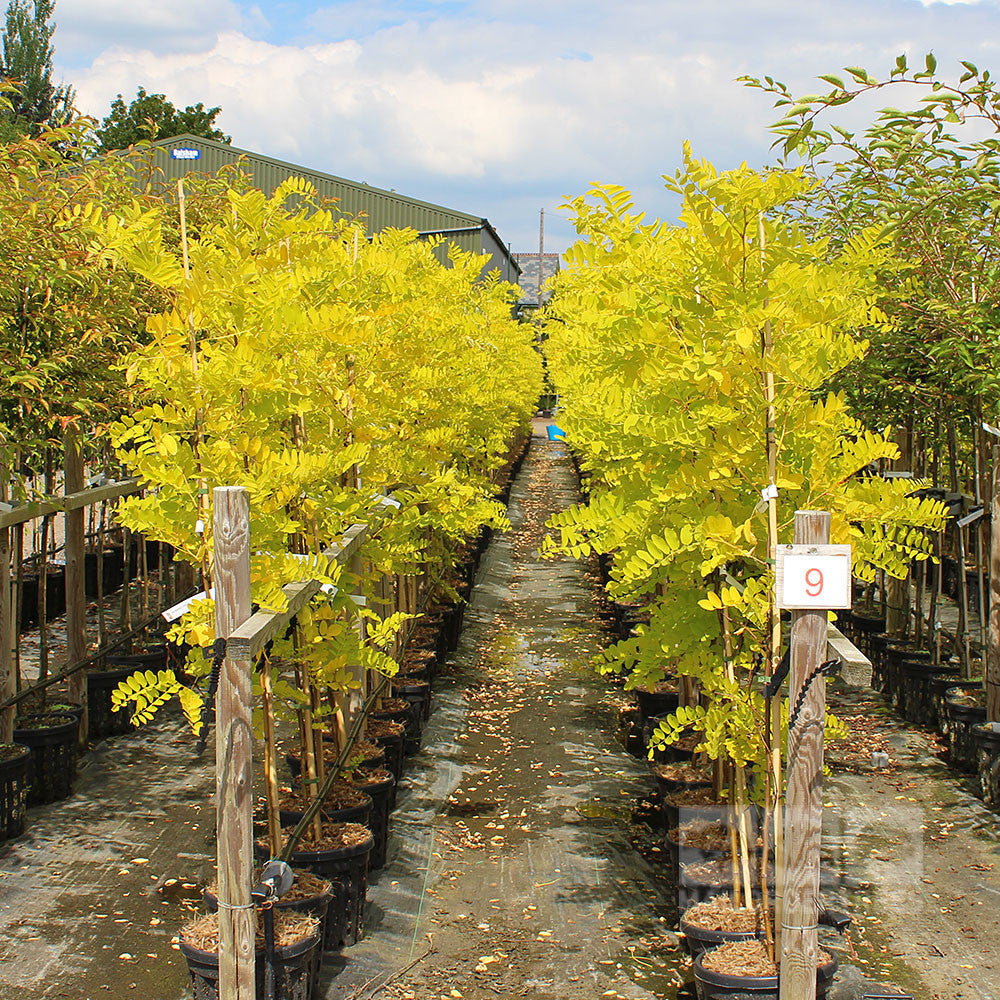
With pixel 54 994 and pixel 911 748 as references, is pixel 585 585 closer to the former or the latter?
pixel 911 748

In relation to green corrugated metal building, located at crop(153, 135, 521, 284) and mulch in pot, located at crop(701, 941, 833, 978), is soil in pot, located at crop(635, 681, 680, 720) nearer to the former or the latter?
mulch in pot, located at crop(701, 941, 833, 978)

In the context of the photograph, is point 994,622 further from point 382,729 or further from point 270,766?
point 270,766

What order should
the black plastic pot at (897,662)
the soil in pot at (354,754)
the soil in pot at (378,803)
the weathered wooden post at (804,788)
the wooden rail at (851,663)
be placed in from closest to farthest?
the wooden rail at (851,663) → the weathered wooden post at (804,788) → the soil in pot at (378,803) → the soil in pot at (354,754) → the black plastic pot at (897,662)

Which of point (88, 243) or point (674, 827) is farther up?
point (88, 243)

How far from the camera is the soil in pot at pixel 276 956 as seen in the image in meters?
3.42

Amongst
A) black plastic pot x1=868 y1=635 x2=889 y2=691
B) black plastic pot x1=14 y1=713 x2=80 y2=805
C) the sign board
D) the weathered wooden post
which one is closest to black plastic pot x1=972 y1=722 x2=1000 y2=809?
black plastic pot x1=868 y1=635 x2=889 y2=691

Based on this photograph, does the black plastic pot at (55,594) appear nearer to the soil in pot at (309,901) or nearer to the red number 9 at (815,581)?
the soil in pot at (309,901)

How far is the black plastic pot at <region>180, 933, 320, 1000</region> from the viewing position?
341 cm

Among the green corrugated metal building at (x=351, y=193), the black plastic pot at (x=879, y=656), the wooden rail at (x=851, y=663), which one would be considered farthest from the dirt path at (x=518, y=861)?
the green corrugated metal building at (x=351, y=193)

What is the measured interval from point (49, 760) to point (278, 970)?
3027 mm

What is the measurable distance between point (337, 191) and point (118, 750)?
68.9 feet

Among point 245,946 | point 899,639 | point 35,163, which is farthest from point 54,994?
point 899,639

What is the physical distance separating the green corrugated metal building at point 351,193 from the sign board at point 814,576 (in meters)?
21.1

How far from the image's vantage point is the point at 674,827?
204 inches
